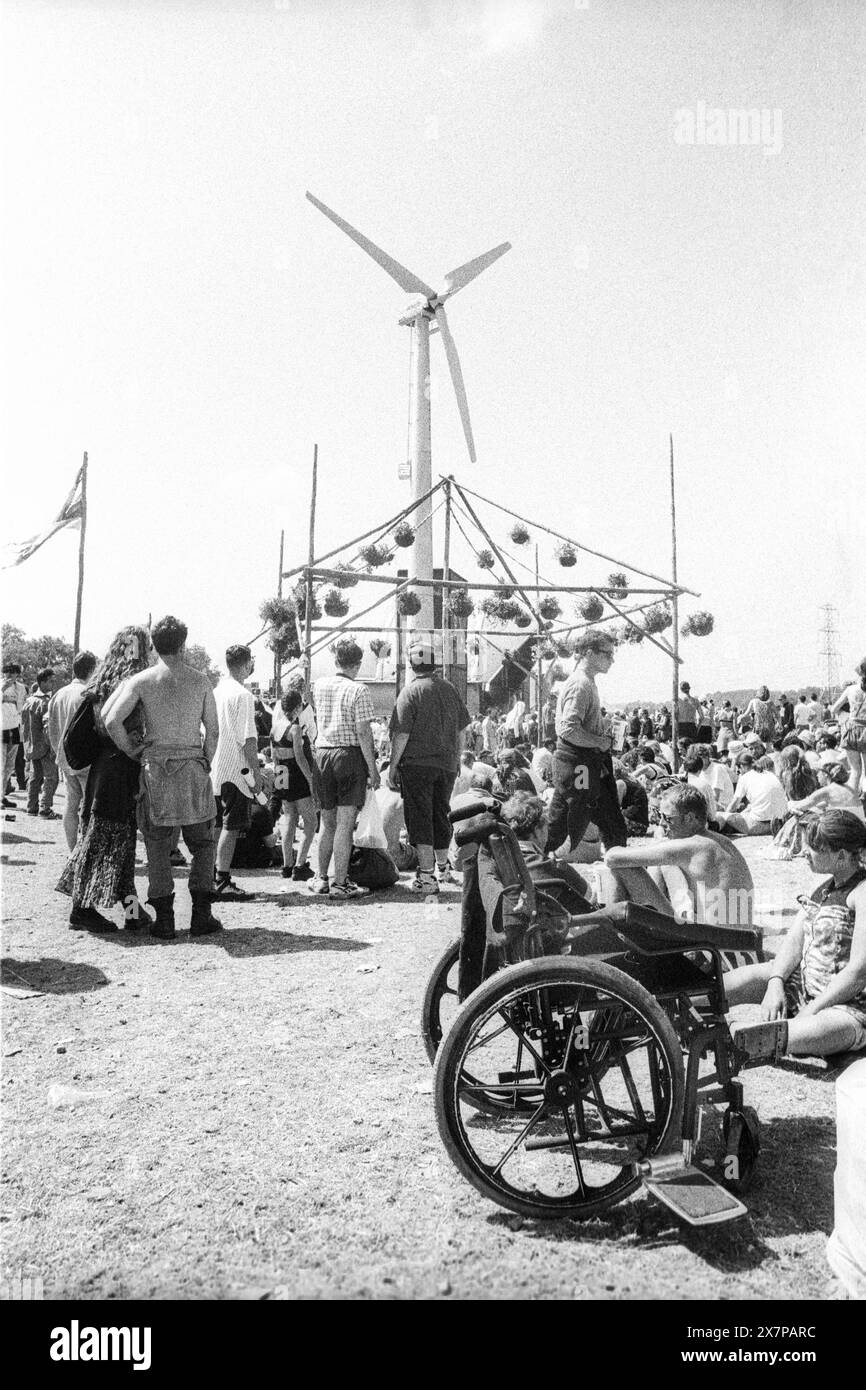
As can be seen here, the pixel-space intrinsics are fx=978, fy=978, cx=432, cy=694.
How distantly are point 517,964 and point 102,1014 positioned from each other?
2.49m

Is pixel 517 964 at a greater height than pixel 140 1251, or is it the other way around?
pixel 517 964

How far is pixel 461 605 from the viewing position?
764 inches

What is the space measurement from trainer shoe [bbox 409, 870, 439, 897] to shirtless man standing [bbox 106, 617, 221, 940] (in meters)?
1.78

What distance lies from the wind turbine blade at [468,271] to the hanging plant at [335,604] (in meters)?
14.9

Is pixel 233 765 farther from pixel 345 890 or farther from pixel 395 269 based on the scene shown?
pixel 395 269

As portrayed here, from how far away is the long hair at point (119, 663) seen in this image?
5.98 metres

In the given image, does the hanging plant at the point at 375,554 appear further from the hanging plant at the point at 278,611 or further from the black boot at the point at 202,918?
the black boot at the point at 202,918

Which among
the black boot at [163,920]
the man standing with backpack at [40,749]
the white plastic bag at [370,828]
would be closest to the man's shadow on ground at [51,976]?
the black boot at [163,920]

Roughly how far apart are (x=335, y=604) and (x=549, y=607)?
4.21 metres

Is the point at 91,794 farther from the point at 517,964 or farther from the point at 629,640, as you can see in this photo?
the point at 629,640

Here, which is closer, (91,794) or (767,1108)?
(767,1108)
